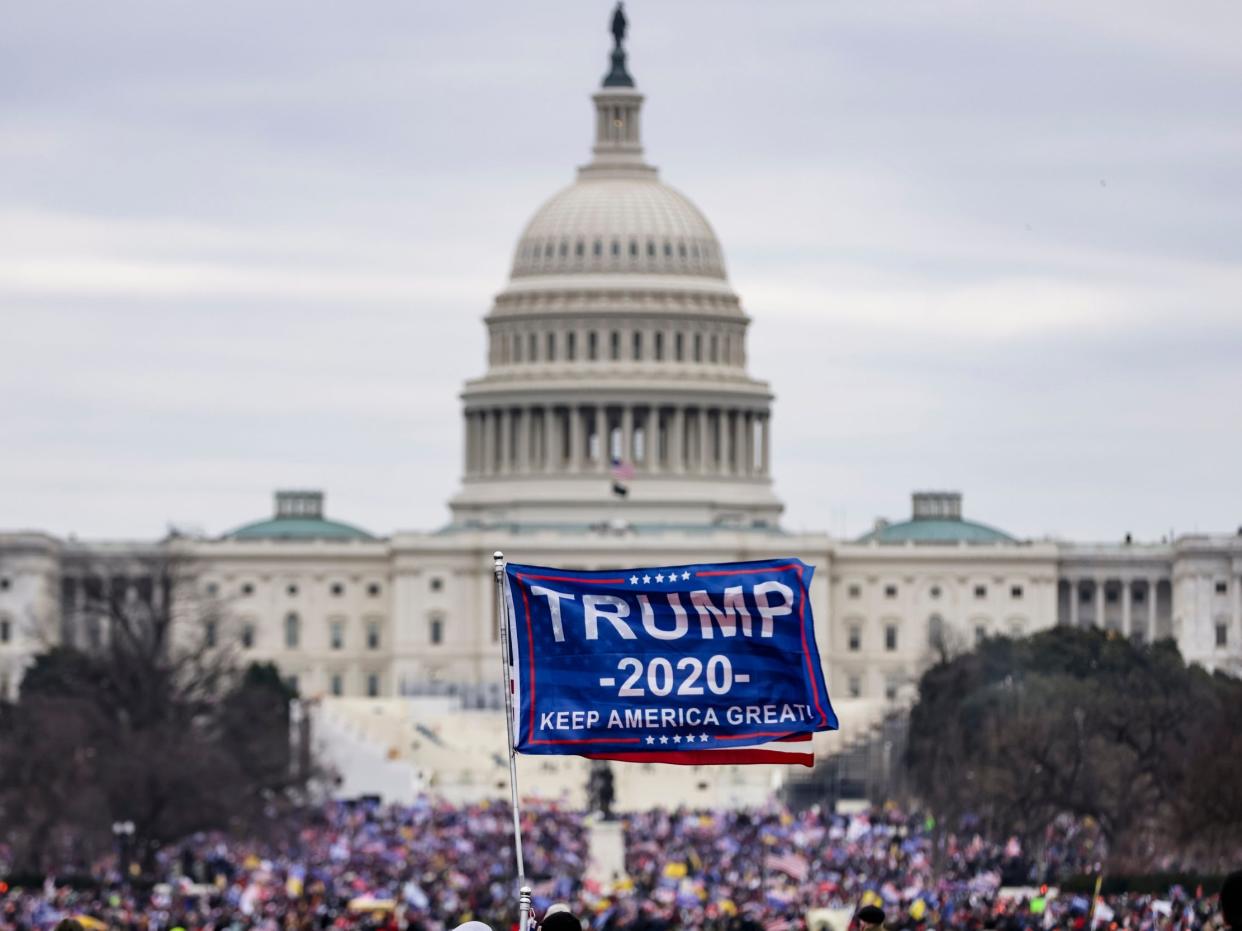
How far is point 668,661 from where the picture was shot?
96.3 feet

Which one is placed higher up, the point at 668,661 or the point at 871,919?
the point at 668,661

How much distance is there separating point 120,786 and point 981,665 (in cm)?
5630

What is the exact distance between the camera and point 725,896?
72.9 meters

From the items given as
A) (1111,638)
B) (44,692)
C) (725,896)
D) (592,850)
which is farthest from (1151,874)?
(1111,638)

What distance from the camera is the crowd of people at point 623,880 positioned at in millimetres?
61469

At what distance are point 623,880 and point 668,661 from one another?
57.9m

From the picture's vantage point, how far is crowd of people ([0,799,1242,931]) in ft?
202

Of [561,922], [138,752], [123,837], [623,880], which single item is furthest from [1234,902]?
[138,752]

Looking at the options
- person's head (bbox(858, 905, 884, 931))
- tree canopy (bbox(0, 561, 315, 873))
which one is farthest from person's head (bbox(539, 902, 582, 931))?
tree canopy (bbox(0, 561, 315, 873))

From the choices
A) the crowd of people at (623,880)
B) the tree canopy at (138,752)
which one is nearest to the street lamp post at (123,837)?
the tree canopy at (138,752)

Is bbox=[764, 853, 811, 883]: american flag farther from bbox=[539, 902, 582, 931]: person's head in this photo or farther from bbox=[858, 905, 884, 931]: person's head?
bbox=[539, 902, 582, 931]: person's head

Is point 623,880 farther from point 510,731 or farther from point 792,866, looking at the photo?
point 510,731

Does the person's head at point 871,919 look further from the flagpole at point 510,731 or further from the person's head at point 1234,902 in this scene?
the person's head at point 1234,902

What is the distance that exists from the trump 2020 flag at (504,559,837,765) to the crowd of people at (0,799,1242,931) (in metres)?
17.6
